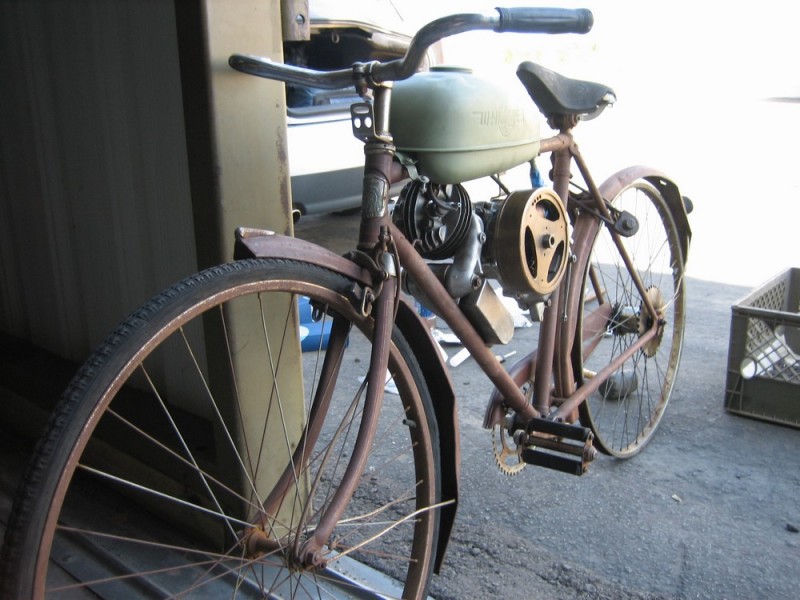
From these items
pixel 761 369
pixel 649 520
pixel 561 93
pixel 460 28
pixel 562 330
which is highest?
pixel 460 28

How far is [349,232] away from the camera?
5965 millimetres

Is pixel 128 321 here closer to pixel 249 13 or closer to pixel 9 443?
pixel 249 13

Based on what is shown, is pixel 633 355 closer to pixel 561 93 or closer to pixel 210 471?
pixel 561 93

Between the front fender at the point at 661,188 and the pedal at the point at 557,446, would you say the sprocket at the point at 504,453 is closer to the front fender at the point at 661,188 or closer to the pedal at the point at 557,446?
the pedal at the point at 557,446

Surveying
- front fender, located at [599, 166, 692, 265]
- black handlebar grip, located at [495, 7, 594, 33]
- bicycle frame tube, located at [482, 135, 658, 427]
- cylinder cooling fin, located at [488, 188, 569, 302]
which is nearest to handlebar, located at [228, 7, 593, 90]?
black handlebar grip, located at [495, 7, 594, 33]

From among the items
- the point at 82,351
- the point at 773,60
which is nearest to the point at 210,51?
the point at 82,351

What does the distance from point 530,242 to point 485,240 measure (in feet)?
0.39

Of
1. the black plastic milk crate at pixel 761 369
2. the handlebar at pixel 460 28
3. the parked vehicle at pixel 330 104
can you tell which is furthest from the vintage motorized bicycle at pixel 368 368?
the parked vehicle at pixel 330 104

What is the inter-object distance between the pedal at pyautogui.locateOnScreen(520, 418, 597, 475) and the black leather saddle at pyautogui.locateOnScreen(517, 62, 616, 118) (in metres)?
0.86

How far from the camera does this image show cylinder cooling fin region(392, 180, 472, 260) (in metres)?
1.88

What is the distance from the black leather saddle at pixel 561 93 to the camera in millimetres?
2096

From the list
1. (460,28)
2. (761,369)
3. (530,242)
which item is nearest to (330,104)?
(761,369)

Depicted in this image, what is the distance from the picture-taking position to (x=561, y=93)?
2.15m

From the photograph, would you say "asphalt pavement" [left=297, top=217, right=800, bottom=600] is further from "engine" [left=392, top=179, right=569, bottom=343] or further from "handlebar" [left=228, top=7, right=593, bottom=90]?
"handlebar" [left=228, top=7, right=593, bottom=90]
